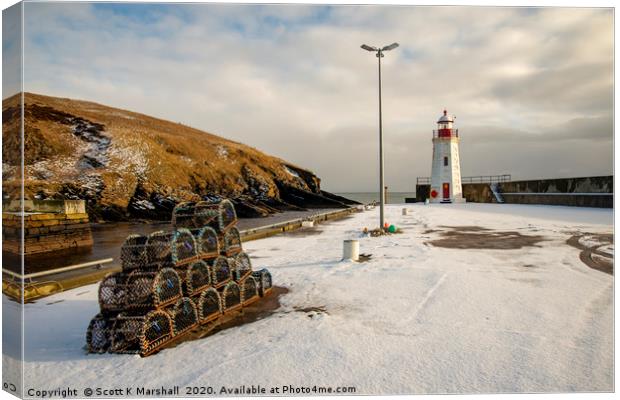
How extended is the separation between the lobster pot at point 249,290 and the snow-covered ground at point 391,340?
663mm

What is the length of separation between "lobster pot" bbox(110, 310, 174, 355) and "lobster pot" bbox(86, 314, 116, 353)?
0.47ft

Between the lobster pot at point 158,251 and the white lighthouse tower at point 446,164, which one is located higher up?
the white lighthouse tower at point 446,164

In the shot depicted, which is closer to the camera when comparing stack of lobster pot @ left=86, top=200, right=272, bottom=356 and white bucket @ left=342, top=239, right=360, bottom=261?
stack of lobster pot @ left=86, top=200, right=272, bottom=356

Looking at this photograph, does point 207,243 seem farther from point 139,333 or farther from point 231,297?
point 139,333

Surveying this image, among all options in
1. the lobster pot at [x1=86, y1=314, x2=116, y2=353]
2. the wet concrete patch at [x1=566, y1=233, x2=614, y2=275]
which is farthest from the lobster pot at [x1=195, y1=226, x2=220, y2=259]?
the wet concrete patch at [x1=566, y1=233, x2=614, y2=275]

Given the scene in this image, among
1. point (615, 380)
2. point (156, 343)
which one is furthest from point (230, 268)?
point (615, 380)

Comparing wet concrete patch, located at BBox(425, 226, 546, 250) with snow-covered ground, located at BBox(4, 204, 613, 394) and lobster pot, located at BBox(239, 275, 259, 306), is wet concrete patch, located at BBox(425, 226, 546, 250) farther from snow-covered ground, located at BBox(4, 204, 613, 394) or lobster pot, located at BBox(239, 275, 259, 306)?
lobster pot, located at BBox(239, 275, 259, 306)

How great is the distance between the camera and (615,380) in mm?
4750

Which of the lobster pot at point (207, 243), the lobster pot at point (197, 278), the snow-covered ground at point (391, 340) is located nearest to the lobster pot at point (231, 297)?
the lobster pot at point (197, 278)

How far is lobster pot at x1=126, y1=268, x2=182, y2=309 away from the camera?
5637mm

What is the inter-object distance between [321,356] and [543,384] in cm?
269

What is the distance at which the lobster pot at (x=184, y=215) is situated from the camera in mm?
8672

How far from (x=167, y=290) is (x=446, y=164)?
155 ft

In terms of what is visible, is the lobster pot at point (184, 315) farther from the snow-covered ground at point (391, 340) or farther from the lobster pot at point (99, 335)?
the lobster pot at point (99, 335)
